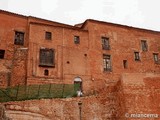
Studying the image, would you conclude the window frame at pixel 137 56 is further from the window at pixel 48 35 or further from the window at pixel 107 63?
the window at pixel 48 35

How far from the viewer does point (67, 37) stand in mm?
29672

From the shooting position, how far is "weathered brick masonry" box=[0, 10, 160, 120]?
2186 cm

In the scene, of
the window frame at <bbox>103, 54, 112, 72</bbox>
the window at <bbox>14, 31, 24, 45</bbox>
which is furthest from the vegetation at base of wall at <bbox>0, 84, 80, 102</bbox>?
the window at <bbox>14, 31, 24, 45</bbox>

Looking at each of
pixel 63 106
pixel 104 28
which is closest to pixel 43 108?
pixel 63 106

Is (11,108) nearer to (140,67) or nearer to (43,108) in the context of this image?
(43,108)

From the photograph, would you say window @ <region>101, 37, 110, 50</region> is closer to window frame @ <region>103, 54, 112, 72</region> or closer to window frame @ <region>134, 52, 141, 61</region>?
window frame @ <region>103, 54, 112, 72</region>

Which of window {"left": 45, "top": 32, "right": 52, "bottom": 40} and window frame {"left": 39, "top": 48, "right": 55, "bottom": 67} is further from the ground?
window {"left": 45, "top": 32, "right": 52, "bottom": 40}

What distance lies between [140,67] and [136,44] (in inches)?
123

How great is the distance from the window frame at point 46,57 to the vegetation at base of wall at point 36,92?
182 inches

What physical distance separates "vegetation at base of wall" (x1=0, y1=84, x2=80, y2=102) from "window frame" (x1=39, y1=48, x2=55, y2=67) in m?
4.61

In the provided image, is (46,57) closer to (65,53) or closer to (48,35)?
(65,53)

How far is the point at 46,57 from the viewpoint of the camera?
27.9 metres

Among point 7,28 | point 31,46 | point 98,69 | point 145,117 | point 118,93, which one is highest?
point 7,28

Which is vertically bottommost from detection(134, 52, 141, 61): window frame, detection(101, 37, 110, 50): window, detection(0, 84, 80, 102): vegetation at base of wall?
detection(0, 84, 80, 102): vegetation at base of wall
